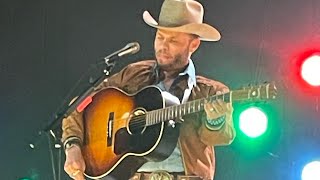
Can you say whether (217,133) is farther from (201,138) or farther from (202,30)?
(202,30)

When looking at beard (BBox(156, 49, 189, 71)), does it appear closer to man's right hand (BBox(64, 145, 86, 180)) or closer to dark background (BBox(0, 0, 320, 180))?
dark background (BBox(0, 0, 320, 180))

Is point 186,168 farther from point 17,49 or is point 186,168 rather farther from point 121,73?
point 17,49

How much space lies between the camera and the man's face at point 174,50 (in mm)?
1964

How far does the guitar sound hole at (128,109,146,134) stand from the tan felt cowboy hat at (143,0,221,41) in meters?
0.26

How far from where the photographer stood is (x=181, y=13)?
196 centimetres

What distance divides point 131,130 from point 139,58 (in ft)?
0.75

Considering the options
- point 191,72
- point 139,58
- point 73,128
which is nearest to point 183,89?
point 191,72

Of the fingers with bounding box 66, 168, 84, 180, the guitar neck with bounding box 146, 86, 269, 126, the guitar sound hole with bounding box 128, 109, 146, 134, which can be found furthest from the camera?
the fingers with bounding box 66, 168, 84, 180

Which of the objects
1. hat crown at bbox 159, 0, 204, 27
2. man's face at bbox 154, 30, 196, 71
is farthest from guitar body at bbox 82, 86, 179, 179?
hat crown at bbox 159, 0, 204, 27

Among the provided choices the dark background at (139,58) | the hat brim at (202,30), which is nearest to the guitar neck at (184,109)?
the dark background at (139,58)

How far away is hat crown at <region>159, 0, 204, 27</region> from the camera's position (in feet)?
6.43

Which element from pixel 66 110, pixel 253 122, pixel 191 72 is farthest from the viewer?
pixel 66 110

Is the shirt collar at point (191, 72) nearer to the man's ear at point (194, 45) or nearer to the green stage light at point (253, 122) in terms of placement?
the man's ear at point (194, 45)

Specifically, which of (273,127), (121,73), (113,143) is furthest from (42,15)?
(273,127)
